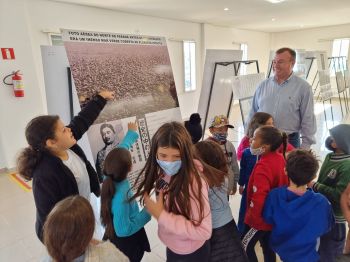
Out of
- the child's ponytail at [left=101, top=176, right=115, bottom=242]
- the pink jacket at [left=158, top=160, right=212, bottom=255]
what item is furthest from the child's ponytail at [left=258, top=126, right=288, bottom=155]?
the child's ponytail at [left=101, top=176, right=115, bottom=242]

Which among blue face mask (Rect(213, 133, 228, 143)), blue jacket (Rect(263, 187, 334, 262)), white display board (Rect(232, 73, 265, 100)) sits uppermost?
white display board (Rect(232, 73, 265, 100))

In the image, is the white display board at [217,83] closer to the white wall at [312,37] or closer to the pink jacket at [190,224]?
the pink jacket at [190,224]

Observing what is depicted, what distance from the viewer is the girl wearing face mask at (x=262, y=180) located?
4.55 ft

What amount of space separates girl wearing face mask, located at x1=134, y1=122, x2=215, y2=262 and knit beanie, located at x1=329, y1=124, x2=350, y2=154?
769 millimetres

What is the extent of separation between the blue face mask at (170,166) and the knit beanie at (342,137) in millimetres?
953

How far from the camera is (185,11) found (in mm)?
5379

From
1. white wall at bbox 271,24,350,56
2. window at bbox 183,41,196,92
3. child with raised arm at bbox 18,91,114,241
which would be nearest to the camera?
child with raised arm at bbox 18,91,114,241

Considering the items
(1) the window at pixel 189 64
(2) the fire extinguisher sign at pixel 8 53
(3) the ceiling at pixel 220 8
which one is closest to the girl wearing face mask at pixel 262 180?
(2) the fire extinguisher sign at pixel 8 53

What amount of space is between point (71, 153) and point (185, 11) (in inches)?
194

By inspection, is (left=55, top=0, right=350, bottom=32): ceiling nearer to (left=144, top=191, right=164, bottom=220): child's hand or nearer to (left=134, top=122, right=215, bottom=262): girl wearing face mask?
(left=134, top=122, right=215, bottom=262): girl wearing face mask

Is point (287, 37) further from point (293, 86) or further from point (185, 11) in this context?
point (293, 86)

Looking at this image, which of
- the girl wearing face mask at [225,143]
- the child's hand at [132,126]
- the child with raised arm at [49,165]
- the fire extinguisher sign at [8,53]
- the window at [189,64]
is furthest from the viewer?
the window at [189,64]

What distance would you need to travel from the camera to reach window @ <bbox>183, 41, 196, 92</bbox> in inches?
273

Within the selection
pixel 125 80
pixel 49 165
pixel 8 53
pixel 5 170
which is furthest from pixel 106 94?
pixel 5 170
